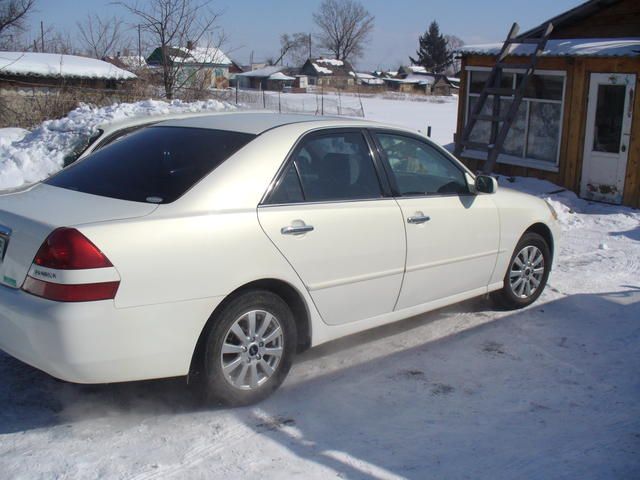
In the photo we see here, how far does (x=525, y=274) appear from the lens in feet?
20.5

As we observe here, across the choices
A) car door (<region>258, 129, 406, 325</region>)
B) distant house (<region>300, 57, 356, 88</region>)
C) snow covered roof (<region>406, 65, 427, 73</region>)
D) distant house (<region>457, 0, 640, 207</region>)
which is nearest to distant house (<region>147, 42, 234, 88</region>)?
distant house (<region>457, 0, 640, 207</region>)

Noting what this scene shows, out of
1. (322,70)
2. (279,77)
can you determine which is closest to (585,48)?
(279,77)

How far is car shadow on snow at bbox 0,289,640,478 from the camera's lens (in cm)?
373

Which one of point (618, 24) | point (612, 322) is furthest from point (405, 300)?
point (618, 24)

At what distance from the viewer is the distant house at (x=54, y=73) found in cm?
1884

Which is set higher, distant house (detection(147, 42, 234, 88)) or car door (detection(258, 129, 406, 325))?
distant house (detection(147, 42, 234, 88))

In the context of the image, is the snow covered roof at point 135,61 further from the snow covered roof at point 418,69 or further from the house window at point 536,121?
the snow covered roof at point 418,69

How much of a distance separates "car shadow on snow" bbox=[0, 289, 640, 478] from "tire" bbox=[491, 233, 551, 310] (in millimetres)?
491

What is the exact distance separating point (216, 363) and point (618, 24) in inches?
456

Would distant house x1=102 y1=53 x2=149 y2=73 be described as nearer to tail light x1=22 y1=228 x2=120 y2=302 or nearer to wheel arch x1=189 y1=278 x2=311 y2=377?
wheel arch x1=189 y1=278 x2=311 y2=377

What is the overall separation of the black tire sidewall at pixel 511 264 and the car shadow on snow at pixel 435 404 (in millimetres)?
473

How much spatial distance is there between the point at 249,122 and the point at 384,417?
2.07m

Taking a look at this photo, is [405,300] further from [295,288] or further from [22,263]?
[22,263]

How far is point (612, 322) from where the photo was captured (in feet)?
19.9
